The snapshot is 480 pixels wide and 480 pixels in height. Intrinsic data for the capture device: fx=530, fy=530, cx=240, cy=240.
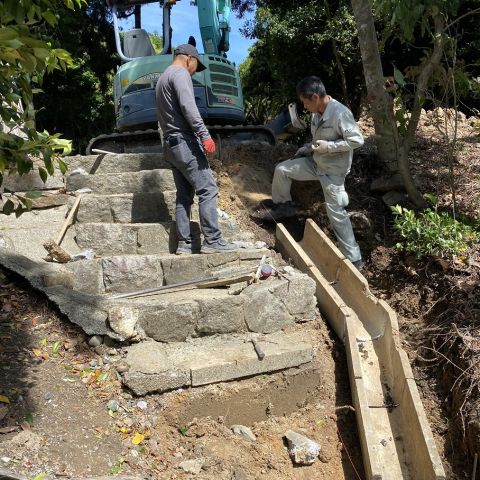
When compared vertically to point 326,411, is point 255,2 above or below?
above

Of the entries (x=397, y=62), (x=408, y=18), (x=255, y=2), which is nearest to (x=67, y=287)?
(x=408, y=18)

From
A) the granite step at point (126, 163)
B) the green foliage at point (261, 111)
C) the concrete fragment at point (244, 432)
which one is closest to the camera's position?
the concrete fragment at point (244, 432)

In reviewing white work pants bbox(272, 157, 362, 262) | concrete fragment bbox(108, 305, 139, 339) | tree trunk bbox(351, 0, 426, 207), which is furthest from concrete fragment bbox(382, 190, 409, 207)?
concrete fragment bbox(108, 305, 139, 339)

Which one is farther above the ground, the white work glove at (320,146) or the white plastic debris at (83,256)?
the white work glove at (320,146)

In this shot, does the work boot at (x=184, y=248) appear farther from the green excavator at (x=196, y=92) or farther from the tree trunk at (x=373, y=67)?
the green excavator at (x=196, y=92)

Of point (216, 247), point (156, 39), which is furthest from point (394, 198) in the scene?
point (156, 39)

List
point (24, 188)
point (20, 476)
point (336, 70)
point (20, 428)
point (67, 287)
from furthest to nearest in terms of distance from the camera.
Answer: point (336, 70)
point (24, 188)
point (67, 287)
point (20, 428)
point (20, 476)

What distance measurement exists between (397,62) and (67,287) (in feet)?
29.5

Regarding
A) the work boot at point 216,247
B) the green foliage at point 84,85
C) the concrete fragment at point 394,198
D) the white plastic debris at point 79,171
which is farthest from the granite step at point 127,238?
the green foliage at point 84,85

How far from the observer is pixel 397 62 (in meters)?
10.7

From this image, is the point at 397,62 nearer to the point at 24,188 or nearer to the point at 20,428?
the point at 24,188

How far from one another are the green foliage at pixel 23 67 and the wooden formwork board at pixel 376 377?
2503 millimetres

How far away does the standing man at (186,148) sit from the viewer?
4.78 metres

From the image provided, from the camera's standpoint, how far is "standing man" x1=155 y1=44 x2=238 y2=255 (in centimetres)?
478
